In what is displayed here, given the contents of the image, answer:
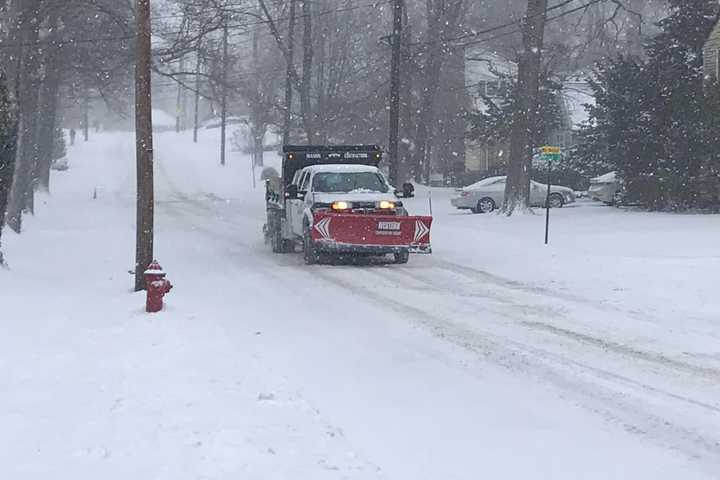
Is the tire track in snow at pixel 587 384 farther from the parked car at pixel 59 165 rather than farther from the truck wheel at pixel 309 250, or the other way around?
the parked car at pixel 59 165

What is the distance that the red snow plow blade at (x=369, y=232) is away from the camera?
1745 cm

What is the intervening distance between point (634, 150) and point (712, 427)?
2676cm

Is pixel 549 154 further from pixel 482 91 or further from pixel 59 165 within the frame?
pixel 59 165

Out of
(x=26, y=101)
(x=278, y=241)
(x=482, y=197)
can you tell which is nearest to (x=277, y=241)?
(x=278, y=241)

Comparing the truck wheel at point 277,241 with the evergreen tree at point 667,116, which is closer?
the truck wheel at point 277,241

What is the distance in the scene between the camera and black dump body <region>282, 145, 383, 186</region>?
2209 centimetres

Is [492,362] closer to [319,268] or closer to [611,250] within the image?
[319,268]

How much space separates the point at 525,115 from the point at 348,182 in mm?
12586

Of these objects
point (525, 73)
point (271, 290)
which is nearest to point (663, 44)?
point (525, 73)

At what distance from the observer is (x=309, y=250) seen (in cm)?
1811

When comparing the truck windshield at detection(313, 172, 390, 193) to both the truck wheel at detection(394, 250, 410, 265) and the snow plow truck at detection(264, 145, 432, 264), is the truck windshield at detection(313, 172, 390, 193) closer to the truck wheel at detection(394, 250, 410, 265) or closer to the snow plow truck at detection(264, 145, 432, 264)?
the snow plow truck at detection(264, 145, 432, 264)

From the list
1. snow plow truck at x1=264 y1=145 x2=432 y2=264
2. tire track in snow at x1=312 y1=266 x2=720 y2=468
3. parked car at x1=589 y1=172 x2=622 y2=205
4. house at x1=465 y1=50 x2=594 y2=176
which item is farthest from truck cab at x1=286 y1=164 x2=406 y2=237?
house at x1=465 y1=50 x2=594 y2=176

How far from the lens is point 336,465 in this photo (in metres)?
5.82

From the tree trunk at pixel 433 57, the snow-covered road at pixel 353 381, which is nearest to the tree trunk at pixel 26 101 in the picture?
the snow-covered road at pixel 353 381
